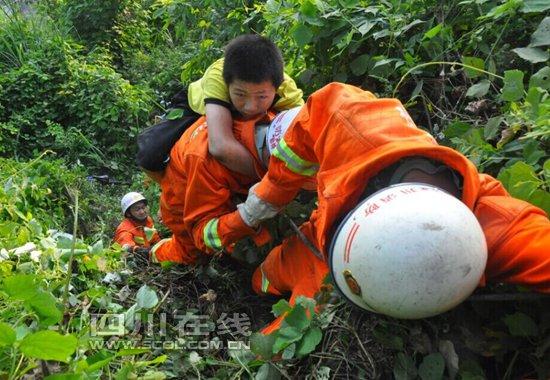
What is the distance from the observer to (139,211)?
5512mm

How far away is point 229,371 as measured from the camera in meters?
2.13

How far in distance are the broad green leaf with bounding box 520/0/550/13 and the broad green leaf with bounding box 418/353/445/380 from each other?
1.45m

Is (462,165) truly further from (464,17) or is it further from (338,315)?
(464,17)

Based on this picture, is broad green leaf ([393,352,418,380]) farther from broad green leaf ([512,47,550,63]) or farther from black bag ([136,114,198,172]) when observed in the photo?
black bag ([136,114,198,172])

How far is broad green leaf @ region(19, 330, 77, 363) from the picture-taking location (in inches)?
53.1

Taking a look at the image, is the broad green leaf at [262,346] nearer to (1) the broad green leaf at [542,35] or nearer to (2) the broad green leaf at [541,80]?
(2) the broad green leaf at [541,80]

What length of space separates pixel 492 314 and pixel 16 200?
252cm

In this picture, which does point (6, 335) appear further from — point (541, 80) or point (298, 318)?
point (541, 80)

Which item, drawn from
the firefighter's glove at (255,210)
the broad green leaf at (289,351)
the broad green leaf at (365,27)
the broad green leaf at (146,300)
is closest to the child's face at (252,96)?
the firefighter's glove at (255,210)

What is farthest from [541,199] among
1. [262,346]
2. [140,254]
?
[140,254]

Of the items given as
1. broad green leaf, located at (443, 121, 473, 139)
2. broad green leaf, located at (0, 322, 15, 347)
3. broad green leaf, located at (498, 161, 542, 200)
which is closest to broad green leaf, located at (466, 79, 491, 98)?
broad green leaf, located at (443, 121, 473, 139)

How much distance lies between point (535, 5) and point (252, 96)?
1.21 meters

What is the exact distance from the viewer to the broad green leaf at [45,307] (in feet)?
5.16

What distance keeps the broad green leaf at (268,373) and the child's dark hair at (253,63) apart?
126 cm
